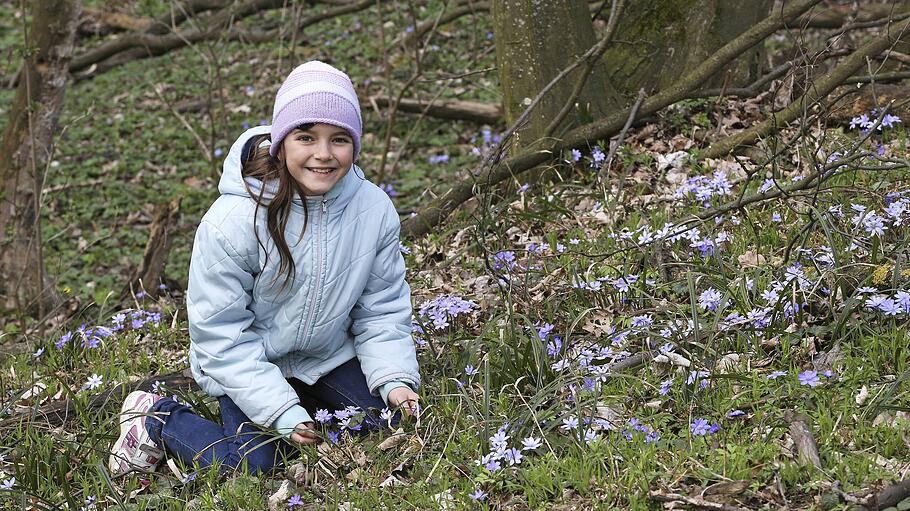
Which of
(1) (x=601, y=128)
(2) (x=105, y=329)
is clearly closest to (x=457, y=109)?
(1) (x=601, y=128)

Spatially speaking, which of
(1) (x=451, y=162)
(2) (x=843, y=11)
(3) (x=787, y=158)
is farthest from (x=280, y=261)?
(2) (x=843, y=11)

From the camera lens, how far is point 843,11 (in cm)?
819

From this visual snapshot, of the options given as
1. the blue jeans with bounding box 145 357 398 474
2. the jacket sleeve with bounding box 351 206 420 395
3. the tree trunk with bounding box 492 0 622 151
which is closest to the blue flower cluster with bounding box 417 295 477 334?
the jacket sleeve with bounding box 351 206 420 395

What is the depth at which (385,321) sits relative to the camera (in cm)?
344

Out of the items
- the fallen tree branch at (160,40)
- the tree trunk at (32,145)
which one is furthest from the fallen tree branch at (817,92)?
the fallen tree branch at (160,40)

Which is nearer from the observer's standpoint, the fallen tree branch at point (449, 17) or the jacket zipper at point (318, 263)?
the jacket zipper at point (318, 263)

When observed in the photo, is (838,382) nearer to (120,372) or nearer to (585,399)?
(585,399)

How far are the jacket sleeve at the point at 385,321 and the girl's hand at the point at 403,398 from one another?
0.05 metres

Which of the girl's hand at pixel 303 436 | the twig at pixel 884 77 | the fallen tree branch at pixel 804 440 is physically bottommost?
the girl's hand at pixel 303 436

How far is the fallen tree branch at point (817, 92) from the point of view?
4.55 metres

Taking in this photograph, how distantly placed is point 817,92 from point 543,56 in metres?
1.42

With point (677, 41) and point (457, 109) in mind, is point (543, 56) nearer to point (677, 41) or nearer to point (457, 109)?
point (677, 41)

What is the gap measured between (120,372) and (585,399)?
82.3 inches

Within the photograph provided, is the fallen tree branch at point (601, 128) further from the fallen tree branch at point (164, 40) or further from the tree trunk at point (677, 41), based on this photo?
the fallen tree branch at point (164, 40)
